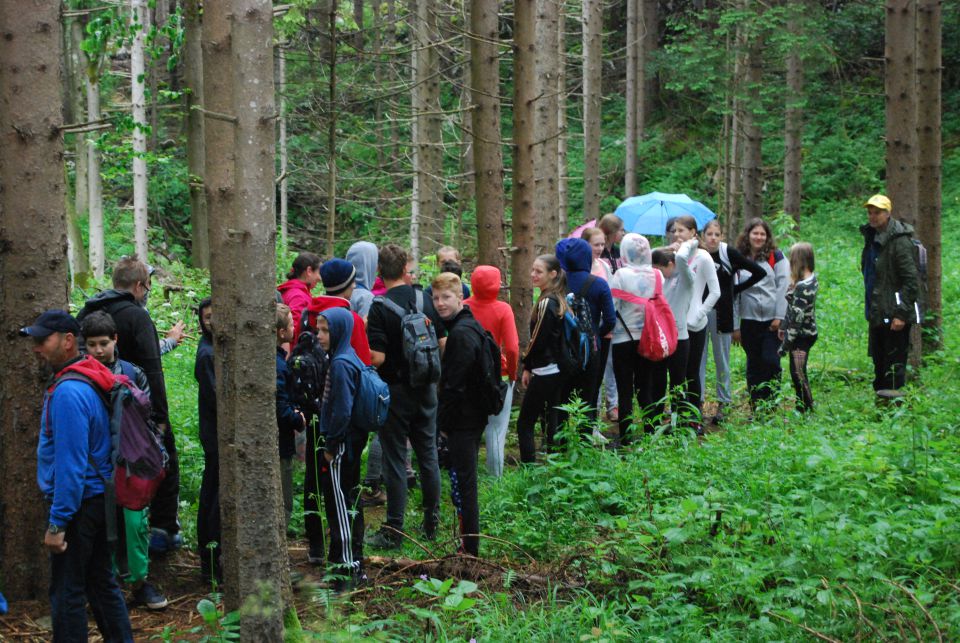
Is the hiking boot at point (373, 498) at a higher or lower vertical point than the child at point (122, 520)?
lower

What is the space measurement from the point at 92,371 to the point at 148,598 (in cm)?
180

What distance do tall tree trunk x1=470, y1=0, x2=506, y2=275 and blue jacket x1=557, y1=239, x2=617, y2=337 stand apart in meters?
1.36

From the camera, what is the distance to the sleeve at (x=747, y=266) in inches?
384

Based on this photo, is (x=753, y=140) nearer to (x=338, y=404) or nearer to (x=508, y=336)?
(x=508, y=336)

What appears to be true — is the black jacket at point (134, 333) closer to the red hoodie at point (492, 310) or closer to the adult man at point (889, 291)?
the red hoodie at point (492, 310)

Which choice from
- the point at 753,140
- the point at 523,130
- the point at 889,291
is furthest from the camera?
the point at 753,140

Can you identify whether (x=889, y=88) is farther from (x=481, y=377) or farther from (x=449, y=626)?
(x=449, y=626)

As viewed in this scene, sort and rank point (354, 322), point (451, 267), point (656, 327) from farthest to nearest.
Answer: point (451, 267), point (656, 327), point (354, 322)

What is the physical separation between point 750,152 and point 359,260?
17.2 meters

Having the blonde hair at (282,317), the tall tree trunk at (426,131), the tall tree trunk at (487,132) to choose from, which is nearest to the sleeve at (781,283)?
the tall tree trunk at (487,132)

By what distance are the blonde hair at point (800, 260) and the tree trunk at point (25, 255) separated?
6.92m

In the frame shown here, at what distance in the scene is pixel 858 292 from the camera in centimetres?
1723

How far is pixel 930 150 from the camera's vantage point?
12422 mm

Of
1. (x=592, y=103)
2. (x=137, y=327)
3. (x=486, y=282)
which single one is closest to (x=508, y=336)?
(x=486, y=282)
